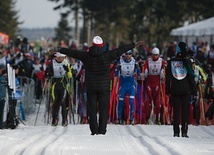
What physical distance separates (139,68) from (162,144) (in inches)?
298

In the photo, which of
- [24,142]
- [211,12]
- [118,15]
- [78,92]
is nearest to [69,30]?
[118,15]

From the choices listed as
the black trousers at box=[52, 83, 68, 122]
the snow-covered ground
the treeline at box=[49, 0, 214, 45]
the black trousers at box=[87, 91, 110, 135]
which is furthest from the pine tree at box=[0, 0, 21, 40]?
the snow-covered ground

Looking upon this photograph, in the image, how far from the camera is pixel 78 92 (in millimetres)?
19984

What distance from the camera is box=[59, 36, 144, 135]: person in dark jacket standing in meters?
12.8

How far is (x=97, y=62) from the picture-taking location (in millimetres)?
12867

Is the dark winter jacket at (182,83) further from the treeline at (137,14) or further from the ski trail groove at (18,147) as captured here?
the treeline at (137,14)

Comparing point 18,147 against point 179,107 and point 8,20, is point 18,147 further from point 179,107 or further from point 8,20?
point 8,20

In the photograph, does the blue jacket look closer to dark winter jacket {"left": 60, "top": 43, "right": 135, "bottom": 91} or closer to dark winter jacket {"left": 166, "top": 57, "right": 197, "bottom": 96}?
dark winter jacket {"left": 60, "top": 43, "right": 135, "bottom": 91}

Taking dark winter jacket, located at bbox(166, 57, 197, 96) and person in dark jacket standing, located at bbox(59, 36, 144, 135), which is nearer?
person in dark jacket standing, located at bbox(59, 36, 144, 135)

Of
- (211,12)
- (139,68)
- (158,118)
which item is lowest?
(158,118)

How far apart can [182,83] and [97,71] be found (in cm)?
156

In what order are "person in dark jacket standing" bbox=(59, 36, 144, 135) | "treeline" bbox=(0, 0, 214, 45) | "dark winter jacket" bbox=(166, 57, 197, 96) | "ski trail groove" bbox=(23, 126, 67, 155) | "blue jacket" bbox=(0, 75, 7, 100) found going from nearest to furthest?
"ski trail groove" bbox=(23, 126, 67, 155)
"person in dark jacket standing" bbox=(59, 36, 144, 135)
"dark winter jacket" bbox=(166, 57, 197, 96)
"blue jacket" bbox=(0, 75, 7, 100)
"treeline" bbox=(0, 0, 214, 45)

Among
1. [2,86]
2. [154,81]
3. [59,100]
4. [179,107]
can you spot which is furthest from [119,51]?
[59,100]

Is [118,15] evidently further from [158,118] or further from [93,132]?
[93,132]
